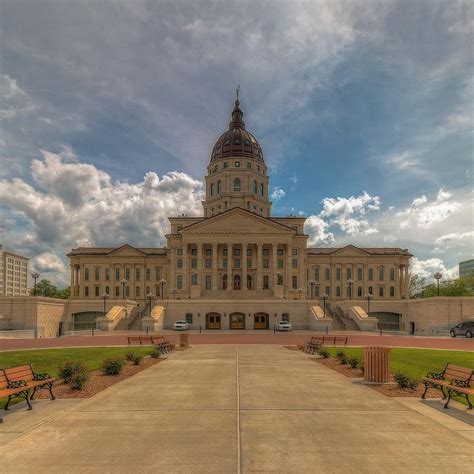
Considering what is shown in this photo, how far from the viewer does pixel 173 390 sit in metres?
13.4

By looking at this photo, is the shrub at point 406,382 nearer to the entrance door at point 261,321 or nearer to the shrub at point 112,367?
the shrub at point 112,367

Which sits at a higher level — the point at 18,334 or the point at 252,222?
the point at 252,222

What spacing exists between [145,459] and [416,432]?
586 centimetres

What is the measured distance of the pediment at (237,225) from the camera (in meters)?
79.0

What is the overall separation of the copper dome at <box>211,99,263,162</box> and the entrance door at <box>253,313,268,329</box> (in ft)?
161

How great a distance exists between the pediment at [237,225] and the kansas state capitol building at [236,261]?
19 cm

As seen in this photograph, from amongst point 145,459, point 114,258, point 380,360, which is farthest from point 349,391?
point 114,258

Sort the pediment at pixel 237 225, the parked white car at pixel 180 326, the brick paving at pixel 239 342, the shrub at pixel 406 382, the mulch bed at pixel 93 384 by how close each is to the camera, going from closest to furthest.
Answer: the mulch bed at pixel 93 384 → the shrub at pixel 406 382 → the brick paving at pixel 239 342 → the parked white car at pixel 180 326 → the pediment at pixel 237 225

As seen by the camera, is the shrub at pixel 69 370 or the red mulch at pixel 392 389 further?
the shrub at pixel 69 370

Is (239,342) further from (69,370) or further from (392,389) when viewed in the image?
(392,389)

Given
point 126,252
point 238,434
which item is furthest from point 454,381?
point 126,252

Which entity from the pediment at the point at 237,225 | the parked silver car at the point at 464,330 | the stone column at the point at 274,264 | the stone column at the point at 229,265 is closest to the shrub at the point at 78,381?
the parked silver car at the point at 464,330

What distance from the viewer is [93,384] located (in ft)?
47.8

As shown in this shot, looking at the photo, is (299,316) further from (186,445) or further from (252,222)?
(186,445)
